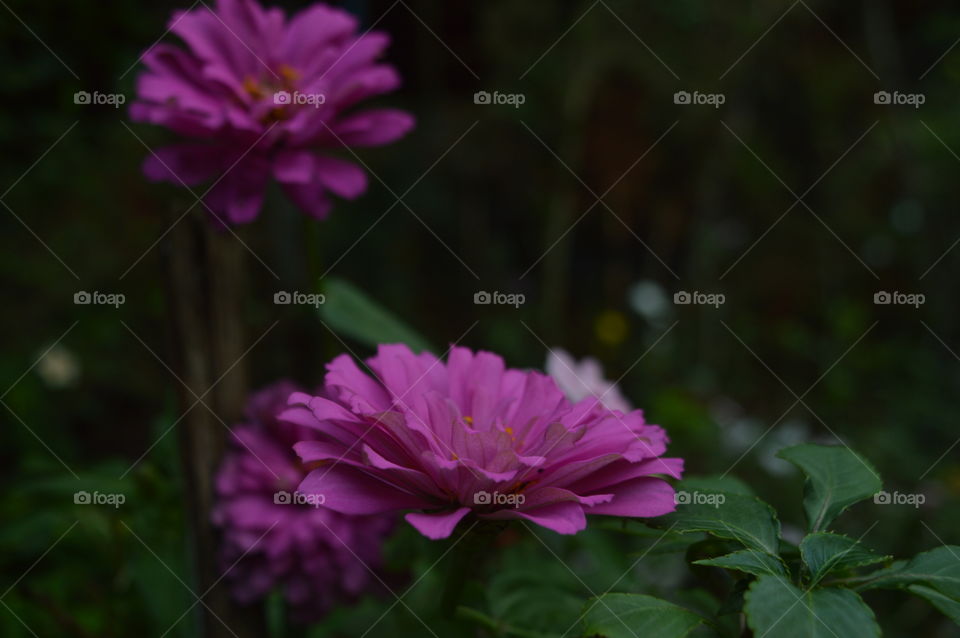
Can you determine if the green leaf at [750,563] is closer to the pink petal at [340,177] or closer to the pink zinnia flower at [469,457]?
the pink zinnia flower at [469,457]

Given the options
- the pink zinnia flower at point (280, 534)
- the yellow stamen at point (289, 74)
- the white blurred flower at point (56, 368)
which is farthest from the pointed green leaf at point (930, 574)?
the white blurred flower at point (56, 368)

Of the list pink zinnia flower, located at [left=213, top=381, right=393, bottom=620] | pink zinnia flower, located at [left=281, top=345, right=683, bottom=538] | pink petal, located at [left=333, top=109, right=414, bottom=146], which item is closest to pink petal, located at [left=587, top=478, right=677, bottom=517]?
pink zinnia flower, located at [left=281, top=345, right=683, bottom=538]

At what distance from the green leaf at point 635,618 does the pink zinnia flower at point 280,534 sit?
401 mm

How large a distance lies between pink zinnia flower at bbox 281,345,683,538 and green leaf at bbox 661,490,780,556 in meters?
0.02

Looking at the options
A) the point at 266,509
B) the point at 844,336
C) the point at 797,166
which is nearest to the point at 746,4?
the point at 797,166

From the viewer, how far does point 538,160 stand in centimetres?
253

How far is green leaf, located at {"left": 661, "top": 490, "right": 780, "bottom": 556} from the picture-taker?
1.69 ft

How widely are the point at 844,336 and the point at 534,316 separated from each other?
927 millimetres

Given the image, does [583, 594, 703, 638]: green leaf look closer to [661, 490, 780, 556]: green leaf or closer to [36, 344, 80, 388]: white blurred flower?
[661, 490, 780, 556]: green leaf

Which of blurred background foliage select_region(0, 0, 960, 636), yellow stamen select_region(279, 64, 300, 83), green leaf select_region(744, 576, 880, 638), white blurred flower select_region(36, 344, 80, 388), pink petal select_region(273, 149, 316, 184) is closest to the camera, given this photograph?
green leaf select_region(744, 576, 880, 638)

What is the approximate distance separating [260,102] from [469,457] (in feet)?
1.51

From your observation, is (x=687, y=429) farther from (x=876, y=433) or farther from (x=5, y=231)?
(x=5, y=231)

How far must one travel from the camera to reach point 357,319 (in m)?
0.96

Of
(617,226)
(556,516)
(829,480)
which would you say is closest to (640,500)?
(556,516)
